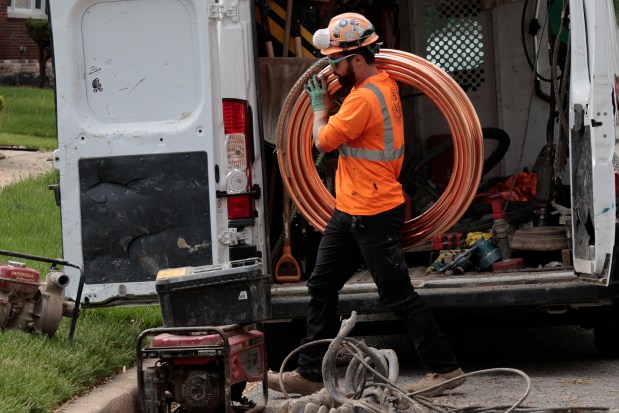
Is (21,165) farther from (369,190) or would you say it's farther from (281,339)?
(369,190)

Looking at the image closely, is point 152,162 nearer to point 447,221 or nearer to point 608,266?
point 447,221

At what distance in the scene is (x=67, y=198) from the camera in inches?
281

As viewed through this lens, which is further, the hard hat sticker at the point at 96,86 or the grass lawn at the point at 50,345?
the hard hat sticker at the point at 96,86

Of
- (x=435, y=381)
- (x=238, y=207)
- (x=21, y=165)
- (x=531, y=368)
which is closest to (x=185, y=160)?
(x=238, y=207)

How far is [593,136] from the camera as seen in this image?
657 cm

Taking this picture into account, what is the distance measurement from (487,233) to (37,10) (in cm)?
2102

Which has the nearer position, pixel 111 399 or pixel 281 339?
pixel 111 399

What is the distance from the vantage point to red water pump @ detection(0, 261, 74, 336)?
23.6ft

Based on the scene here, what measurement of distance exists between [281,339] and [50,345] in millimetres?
1372

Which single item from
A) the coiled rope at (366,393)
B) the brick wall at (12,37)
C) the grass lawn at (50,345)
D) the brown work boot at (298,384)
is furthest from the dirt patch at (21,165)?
the brick wall at (12,37)

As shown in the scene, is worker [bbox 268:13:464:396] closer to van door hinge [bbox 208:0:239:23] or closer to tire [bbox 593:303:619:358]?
van door hinge [bbox 208:0:239:23]

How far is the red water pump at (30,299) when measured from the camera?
23.6ft

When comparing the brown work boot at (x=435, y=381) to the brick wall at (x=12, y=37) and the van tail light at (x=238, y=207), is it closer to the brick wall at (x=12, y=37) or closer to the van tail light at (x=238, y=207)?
the van tail light at (x=238, y=207)

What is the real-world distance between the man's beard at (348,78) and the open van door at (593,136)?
116cm
